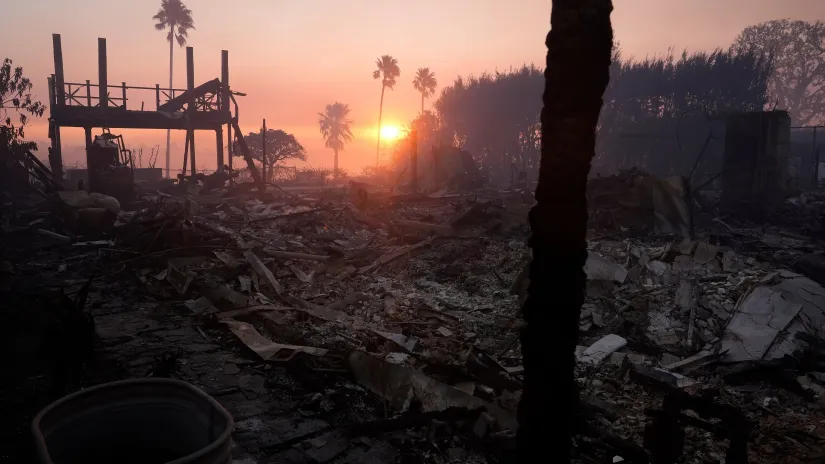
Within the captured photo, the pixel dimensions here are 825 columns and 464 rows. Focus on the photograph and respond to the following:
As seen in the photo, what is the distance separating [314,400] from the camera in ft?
17.1

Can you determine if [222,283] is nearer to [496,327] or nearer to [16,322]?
[16,322]

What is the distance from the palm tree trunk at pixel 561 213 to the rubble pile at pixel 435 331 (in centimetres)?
158

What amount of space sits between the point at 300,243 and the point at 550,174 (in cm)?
1143

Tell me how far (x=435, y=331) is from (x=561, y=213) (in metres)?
5.68

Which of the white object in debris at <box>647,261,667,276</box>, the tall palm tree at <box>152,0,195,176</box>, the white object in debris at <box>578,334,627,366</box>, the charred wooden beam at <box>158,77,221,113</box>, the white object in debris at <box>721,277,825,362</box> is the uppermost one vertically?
the tall palm tree at <box>152,0,195,176</box>

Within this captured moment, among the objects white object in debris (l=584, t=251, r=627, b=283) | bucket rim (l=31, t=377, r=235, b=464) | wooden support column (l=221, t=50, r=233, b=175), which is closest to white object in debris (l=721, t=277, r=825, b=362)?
white object in debris (l=584, t=251, r=627, b=283)

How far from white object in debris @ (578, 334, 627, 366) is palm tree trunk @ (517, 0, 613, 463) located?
459 centimetres

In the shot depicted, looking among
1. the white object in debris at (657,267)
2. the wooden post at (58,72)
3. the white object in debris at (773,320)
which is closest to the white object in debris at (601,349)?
the white object in debris at (773,320)

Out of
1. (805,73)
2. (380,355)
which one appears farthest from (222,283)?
(805,73)

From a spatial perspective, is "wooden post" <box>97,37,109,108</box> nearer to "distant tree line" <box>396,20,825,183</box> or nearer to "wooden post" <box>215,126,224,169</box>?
"wooden post" <box>215,126,224,169</box>

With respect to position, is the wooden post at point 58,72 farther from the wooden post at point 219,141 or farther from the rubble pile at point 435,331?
the rubble pile at point 435,331

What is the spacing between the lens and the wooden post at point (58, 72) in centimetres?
2519

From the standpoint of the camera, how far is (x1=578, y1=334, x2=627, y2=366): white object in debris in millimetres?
6517

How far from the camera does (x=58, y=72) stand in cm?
2638
